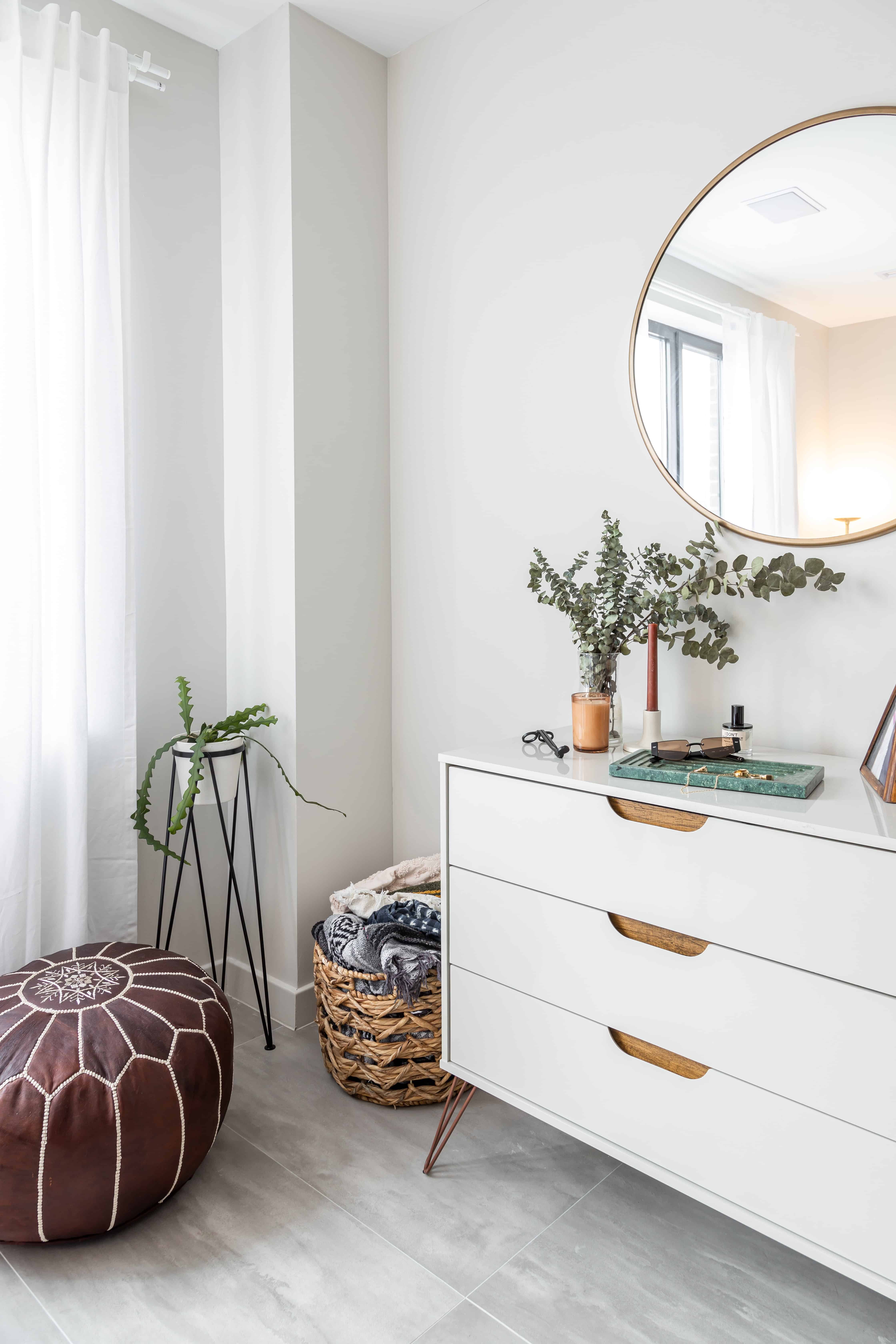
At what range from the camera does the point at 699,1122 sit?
1291mm

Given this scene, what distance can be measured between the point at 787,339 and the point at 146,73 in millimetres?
1596

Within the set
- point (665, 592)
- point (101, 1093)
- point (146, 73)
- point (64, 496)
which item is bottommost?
point (101, 1093)

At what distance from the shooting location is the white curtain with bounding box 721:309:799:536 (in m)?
1.57

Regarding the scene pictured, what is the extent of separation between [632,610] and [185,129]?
5.65 ft

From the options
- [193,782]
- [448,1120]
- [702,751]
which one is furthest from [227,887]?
[702,751]

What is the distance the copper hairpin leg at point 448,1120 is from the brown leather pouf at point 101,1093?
40cm

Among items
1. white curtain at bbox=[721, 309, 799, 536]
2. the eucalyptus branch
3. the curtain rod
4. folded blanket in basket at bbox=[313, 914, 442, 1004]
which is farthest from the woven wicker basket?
the curtain rod

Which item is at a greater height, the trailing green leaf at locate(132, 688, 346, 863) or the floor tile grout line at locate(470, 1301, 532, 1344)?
the trailing green leaf at locate(132, 688, 346, 863)

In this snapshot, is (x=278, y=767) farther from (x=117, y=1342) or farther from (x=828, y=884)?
(x=828, y=884)

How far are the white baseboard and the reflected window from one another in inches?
59.7

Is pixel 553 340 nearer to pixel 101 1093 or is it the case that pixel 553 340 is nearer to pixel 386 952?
pixel 386 952

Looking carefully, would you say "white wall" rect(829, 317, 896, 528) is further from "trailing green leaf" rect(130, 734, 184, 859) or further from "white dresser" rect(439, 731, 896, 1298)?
"trailing green leaf" rect(130, 734, 184, 859)

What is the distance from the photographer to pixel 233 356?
7.52 ft

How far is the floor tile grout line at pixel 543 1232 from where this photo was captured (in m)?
1.37
